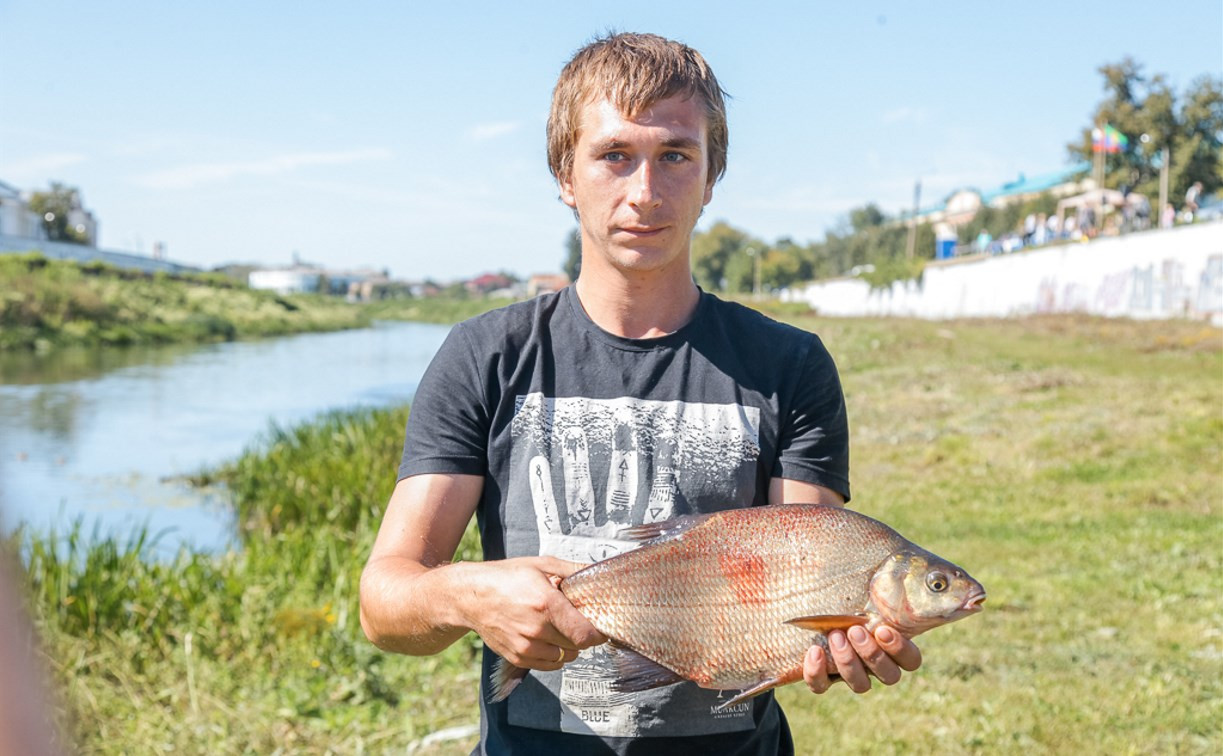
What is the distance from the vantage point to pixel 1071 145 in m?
59.1

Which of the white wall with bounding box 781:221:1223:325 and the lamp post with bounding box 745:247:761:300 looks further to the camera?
the lamp post with bounding box 745:247:761:300

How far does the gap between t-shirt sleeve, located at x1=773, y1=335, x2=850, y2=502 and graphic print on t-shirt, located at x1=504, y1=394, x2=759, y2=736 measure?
0.11 m

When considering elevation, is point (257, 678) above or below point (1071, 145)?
below

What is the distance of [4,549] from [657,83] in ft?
6.92

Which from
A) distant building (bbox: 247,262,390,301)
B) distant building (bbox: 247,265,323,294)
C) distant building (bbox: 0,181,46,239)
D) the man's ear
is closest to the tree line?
the man's ear

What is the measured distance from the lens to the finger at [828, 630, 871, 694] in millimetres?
2264

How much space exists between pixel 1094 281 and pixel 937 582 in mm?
39454

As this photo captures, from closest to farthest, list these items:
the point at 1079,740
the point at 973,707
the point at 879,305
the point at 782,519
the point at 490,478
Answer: the point at 782,519 → the point at 490,478 → the point at 1079,740 → the point at 973,707 → the point at 879,305

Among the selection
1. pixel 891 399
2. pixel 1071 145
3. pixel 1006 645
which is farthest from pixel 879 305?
pixel 1006 645

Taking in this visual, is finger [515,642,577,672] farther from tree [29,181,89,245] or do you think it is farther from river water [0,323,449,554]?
tree [29,181,89,245]

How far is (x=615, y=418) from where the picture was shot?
2.48 meters

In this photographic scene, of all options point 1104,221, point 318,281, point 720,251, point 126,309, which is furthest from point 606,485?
point 318,281

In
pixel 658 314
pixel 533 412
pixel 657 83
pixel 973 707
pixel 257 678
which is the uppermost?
pixel 657 83

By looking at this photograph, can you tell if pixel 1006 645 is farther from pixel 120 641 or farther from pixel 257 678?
pixel 120 641
